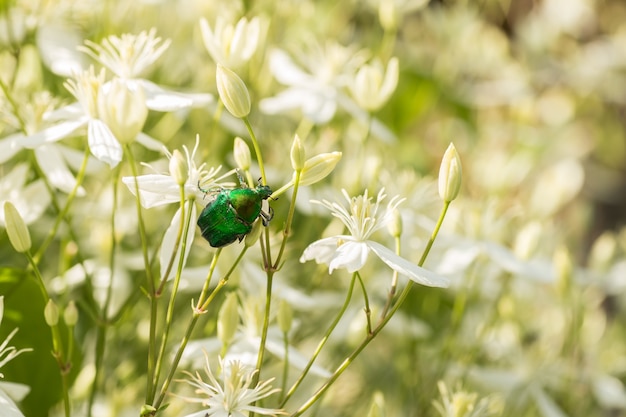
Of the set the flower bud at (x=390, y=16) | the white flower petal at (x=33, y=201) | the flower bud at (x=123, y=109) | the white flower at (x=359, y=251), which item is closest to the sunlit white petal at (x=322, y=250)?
the white flower at (x=359, y=251)

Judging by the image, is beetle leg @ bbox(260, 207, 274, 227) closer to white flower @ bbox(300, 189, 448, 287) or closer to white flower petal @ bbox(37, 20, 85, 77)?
white flower @ bbox(300, 189, 448, 287)

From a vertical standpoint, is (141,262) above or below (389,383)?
above

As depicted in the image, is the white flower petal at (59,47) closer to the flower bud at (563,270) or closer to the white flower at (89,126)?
the white flower at (89,126)

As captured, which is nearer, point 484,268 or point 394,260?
point 394,260

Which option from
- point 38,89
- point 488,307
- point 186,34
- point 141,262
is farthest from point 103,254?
point 488,307

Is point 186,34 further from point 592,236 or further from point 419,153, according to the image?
point 592,236

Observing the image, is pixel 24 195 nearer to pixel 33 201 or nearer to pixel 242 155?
pixel 33 201

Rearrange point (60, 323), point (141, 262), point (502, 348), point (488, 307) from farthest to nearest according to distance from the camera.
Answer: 1. point (488, 307)
2. point (502, 348)
3. point (141, 262)
4. point (60, 323)
